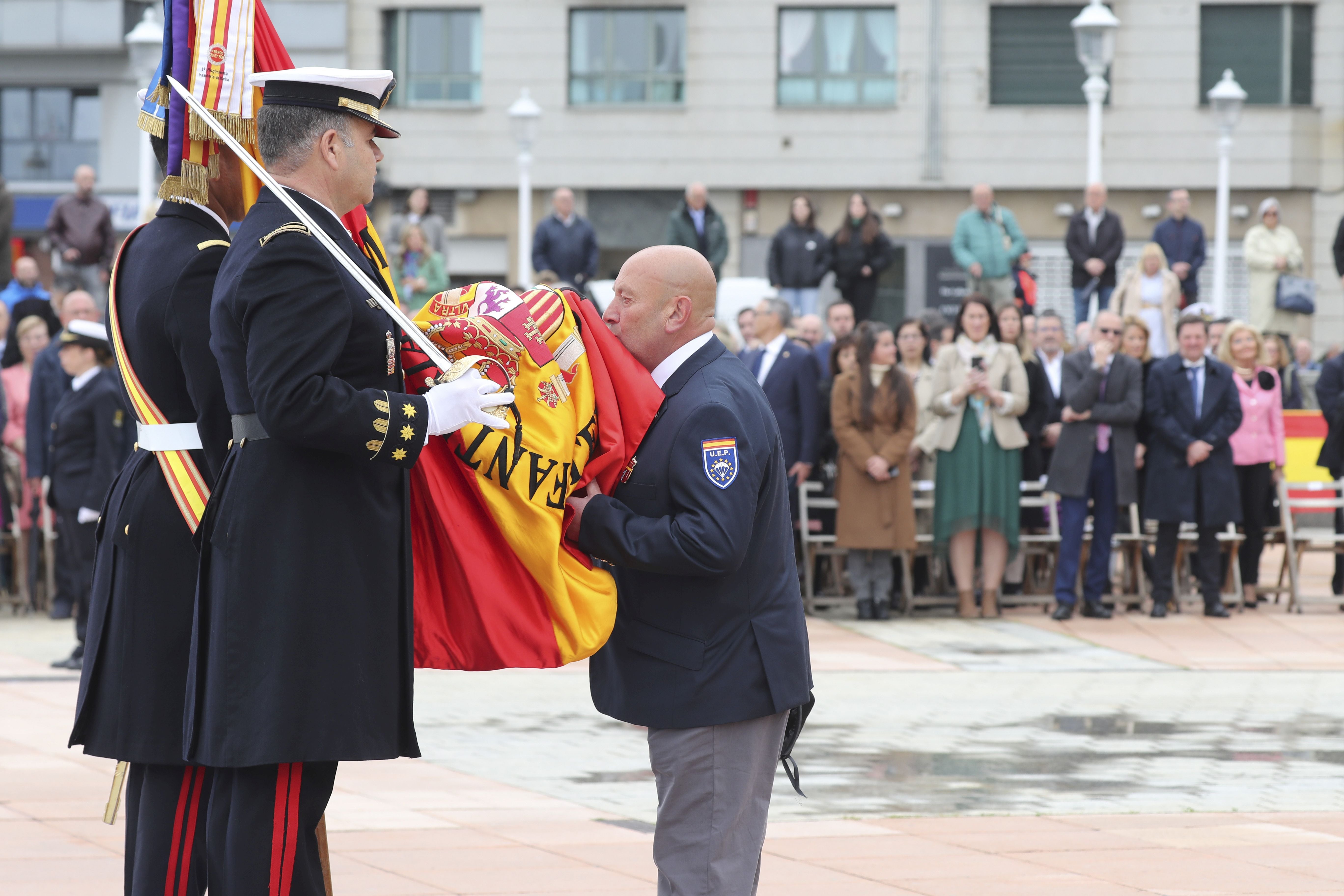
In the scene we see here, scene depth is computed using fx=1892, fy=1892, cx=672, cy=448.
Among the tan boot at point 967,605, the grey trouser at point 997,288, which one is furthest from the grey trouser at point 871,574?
the grey trouser at point 997,288

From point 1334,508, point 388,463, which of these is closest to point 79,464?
point 388,463

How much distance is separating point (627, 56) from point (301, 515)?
27.6 m

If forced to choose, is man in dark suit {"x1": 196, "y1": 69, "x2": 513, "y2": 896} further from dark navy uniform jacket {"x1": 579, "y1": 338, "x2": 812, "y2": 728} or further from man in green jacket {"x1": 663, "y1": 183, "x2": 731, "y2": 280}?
man in green jacket {"x1": 663, "y1": 183, "x2": 731, "y2": 280}

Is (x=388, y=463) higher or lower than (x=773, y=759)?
higher

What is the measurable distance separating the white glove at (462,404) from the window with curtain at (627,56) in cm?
2723

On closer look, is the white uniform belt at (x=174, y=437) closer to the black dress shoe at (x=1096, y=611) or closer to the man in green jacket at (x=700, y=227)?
the black dress shoe at (x=1096, y=611)

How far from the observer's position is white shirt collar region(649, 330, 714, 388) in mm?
4094

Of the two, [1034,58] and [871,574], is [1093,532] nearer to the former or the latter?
[871,574]

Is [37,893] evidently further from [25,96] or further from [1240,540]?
[25,96]

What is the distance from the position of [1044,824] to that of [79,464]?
23.3 ft

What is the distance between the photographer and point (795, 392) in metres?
13.4

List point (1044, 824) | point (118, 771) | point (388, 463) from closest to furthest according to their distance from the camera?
1. point (388, 463)
2. point (118, 771)
3. point (1044, 824)

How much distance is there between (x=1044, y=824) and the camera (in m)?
6.59

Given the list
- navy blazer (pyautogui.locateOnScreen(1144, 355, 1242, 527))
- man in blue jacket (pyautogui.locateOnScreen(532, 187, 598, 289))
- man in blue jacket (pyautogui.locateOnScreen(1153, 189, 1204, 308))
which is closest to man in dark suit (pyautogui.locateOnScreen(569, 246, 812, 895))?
navy blazer (pyautogui.locateOnScreen(1144, 355, 1242, 527))
